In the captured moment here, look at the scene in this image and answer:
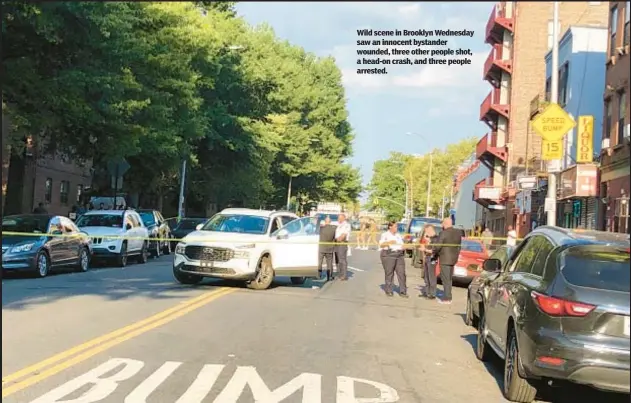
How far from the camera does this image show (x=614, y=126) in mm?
23047

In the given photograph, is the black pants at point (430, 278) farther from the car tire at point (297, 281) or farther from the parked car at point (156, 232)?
the parked car at point (156, 232)

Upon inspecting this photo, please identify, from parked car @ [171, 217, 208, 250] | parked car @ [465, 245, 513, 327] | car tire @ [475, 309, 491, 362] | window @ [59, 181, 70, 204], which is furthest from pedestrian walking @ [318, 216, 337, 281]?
window @ [59, 181, 70, 204]

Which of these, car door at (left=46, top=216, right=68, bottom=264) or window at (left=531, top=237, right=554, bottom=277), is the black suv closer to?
window at (left=531, top=237, right=554, bottom=277)

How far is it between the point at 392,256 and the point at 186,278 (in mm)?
4693

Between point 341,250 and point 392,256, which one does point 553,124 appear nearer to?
point 392,256

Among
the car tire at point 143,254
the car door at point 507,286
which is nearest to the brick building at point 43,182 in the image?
the car tire at point 143,254

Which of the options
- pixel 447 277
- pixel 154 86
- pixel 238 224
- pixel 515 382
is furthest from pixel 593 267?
pixel 154 86

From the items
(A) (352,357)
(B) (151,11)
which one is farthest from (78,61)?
(A) (352,357)

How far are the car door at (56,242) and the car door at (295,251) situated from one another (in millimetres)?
5478

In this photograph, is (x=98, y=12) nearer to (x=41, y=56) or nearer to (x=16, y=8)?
(x=16, y=8)

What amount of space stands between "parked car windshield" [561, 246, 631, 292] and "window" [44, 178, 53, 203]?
3724 cm

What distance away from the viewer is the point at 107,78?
19219 millimetres

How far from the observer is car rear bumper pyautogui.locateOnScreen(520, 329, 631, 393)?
534 centimetres

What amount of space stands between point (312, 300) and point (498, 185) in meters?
29.1
